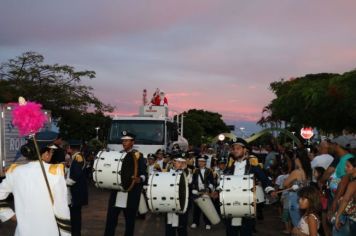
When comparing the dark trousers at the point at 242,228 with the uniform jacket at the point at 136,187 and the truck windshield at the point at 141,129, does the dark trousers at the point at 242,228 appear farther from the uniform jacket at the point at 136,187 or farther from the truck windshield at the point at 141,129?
the truck windshield at the point at 141,129

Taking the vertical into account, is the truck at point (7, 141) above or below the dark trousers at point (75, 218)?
above

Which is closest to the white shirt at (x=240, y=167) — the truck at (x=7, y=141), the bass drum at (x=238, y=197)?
the bass drum at (x=238, y=197)

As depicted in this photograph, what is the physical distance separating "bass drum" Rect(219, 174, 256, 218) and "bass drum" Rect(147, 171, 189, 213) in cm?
101

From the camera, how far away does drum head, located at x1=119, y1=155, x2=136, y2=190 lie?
8.80m

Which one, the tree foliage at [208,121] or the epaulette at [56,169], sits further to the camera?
the tree foliage at [208,121]

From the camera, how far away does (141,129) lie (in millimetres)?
19266

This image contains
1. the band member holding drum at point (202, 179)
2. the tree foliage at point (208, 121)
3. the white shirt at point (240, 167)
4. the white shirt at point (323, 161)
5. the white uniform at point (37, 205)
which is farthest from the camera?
the tree foliage at point (208, 121)

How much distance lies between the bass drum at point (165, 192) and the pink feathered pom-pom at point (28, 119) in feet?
12.4

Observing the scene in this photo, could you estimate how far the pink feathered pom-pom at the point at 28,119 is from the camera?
4.75 meters

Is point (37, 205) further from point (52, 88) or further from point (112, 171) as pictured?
point (52, 88)

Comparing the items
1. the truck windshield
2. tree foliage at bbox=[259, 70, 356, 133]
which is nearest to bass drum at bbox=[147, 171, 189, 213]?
the truck windshield

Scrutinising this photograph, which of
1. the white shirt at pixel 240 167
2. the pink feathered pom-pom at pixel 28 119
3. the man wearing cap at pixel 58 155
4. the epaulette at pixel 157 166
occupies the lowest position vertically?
the epaulette at pixel 157 166

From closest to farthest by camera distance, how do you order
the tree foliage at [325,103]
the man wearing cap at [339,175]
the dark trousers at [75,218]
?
the man wearing cap at [339,175] < the dark trousers at [75,218] < the tree foliage at [325,103]

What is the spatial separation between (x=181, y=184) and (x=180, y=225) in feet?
2.23
